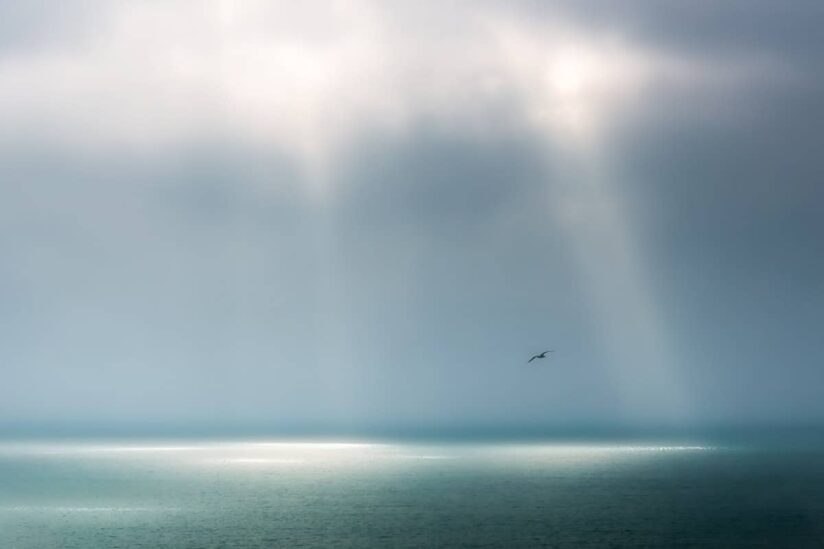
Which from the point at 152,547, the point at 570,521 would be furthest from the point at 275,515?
the point at 570,521

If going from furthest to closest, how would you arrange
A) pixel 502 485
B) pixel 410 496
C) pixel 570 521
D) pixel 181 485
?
pixel 181 485, pixel 502 485, pixel 410 496, pixel 570 521

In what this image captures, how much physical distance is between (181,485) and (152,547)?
304 feet

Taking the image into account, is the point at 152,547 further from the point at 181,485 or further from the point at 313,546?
the point at 181,485

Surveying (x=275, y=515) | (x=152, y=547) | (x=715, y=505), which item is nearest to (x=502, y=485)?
(x=715, y=505)

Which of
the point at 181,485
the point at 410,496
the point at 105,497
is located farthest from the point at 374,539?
the point at 181,485

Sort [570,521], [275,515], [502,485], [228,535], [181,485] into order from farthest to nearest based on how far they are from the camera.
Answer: [181,485]
[502,485]
[275,515]
[570,521]
[228,535]

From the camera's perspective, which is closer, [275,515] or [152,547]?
[152,547]

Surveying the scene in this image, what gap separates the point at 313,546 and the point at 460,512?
33.3 meters

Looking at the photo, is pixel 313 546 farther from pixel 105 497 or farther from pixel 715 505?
pixel 105 497

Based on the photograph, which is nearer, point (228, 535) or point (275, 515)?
→ point (228, 535)

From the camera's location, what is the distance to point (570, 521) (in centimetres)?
10862

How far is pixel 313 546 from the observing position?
91188 millimetres

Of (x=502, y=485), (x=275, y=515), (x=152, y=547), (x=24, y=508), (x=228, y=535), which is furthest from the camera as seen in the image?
(x=502, y=485)

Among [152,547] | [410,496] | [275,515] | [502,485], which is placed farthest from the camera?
[502,485]
